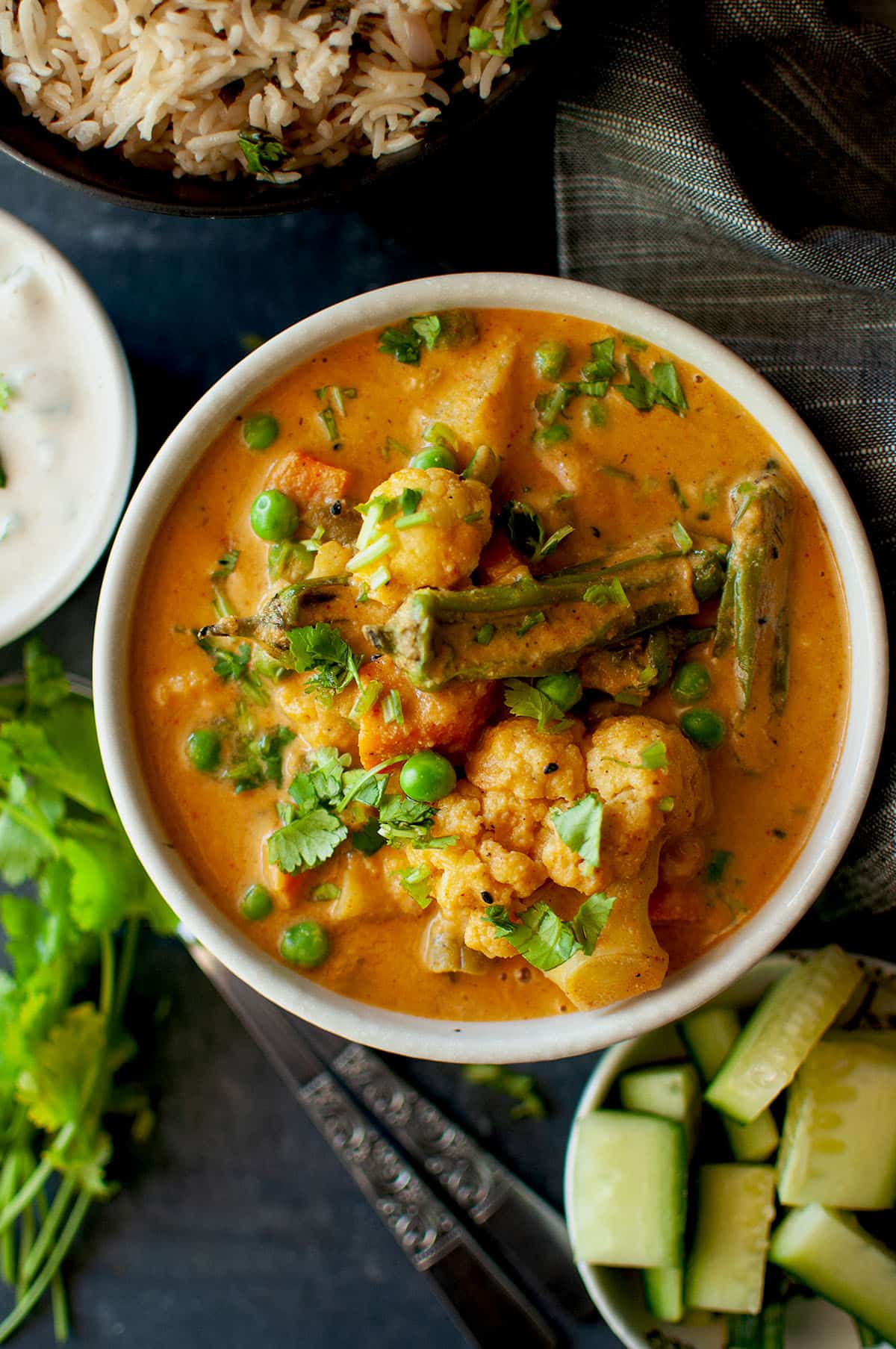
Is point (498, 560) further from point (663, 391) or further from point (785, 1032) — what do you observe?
point (785, 1032)

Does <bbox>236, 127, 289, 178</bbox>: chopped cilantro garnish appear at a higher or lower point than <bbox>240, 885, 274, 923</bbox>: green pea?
higher

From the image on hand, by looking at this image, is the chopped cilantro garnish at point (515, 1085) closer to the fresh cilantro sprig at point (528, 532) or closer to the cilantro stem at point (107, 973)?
the cilantro stem at point (107, 973)

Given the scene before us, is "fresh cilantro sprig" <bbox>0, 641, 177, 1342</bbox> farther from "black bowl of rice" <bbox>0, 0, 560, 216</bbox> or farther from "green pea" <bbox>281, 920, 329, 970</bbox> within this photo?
"black bowl of rice" <bbox>0, 0, 560, 216</bbox>

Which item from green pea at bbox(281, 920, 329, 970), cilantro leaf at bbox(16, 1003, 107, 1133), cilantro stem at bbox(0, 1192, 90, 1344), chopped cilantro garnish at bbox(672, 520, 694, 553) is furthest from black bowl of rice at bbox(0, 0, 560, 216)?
cilantro stem at bbox(0, 1192, 90, 1344)

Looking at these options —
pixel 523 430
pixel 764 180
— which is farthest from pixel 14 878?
pixel 764 180

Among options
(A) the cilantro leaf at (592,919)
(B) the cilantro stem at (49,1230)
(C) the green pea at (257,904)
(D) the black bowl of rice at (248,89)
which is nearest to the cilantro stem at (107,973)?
(B) the cilantro stem at (49,1230)
